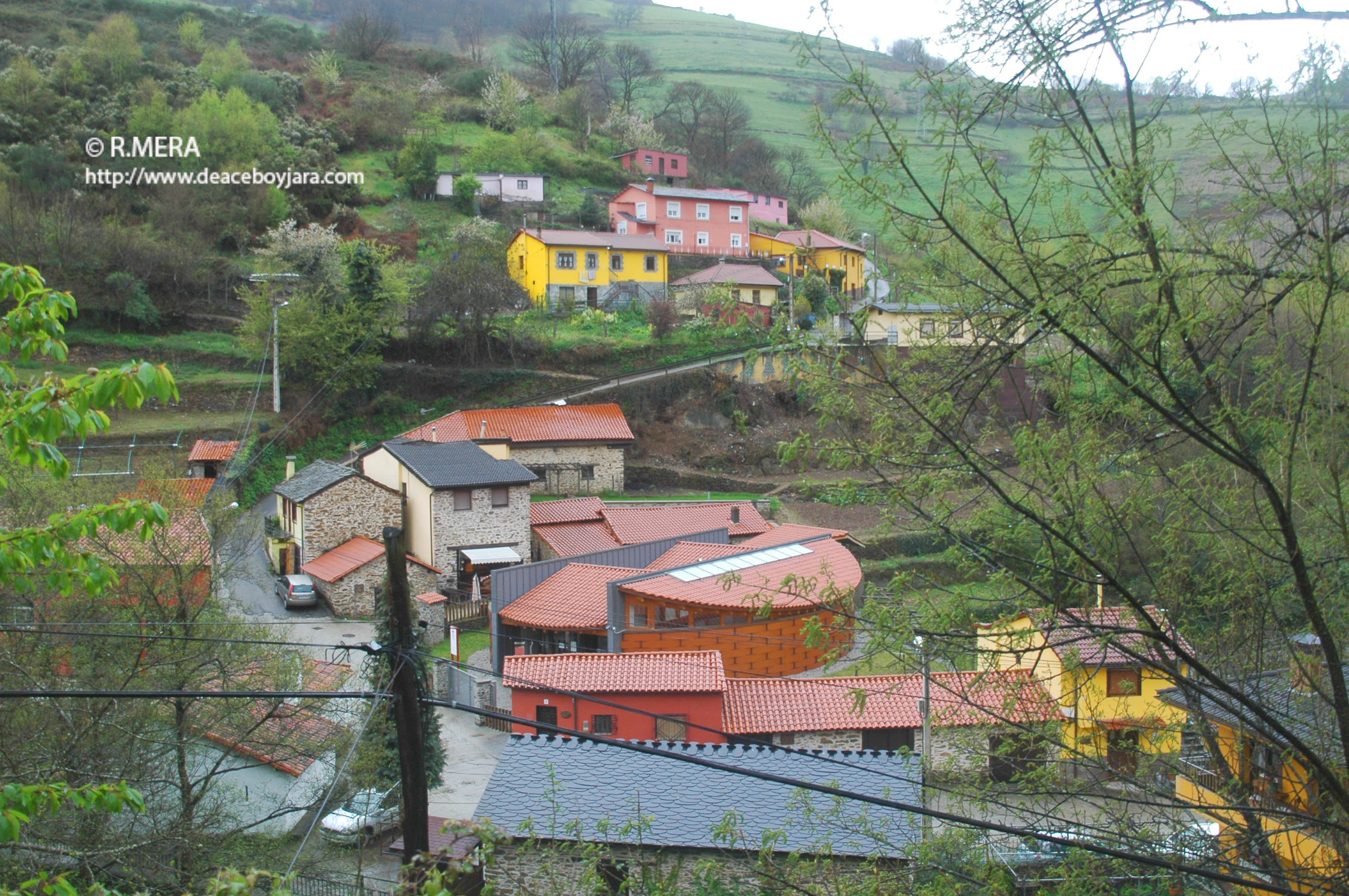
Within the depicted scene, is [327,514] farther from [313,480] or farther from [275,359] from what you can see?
[275,359]

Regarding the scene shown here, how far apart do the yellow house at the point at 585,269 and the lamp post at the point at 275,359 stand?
38.0 feet

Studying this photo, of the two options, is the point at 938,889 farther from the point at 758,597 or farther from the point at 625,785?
the point at 625,785

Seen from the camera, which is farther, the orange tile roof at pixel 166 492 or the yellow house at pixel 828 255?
the yellow house at pixel 828 255

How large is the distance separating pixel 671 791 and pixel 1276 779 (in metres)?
5.52

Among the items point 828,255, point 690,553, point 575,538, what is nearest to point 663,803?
point 690,553

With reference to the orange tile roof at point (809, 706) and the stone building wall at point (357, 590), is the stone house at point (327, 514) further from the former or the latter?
the orange tile roof at point (809, 706)

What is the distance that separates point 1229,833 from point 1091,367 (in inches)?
88.8

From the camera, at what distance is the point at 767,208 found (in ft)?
195

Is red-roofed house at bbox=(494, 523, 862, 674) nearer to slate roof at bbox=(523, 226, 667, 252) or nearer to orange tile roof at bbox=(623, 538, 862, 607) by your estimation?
orange tile roof at bbox=(623, 538, 862, 607)

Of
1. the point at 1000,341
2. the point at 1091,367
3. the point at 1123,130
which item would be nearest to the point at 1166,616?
the point at 1091,367

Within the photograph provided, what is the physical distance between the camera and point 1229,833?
14.3 ft

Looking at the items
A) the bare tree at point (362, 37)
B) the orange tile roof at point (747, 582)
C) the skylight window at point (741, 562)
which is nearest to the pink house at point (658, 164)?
the bare tree at point (362, 37)

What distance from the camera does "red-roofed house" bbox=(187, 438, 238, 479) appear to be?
25375 millimetres

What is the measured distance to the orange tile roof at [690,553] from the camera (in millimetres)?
20906
